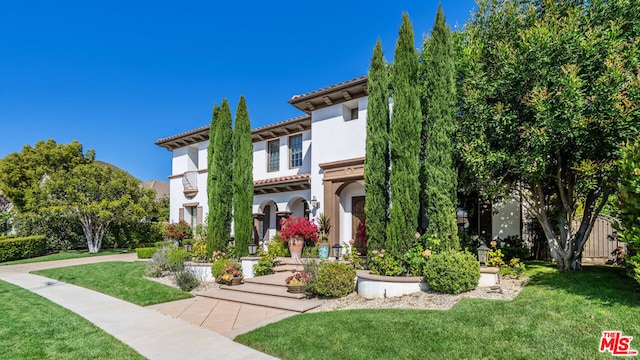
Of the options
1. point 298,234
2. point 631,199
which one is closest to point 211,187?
point 298,234

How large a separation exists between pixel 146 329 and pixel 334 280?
434 centimetres

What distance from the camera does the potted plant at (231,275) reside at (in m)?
10.9

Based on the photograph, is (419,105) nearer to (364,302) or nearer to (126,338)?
(364,302)

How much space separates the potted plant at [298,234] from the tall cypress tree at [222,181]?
2418mm

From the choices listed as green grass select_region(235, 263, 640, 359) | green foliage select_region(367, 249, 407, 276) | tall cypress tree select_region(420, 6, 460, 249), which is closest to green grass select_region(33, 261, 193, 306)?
green grass select_region(235, 263, 640, 359)

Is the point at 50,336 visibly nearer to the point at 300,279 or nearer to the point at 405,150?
the point at 300,279

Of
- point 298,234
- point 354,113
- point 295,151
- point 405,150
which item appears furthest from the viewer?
point 295,151

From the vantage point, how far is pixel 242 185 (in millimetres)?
13602

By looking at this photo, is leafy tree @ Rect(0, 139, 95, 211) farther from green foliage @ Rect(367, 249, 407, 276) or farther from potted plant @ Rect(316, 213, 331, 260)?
green foliage @ Rect(367, 249, 407, 276)

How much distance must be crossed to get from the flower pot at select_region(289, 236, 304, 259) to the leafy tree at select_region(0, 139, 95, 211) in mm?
18451

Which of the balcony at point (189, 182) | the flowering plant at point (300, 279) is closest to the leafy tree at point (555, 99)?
the flowering plant at point (300, 279)

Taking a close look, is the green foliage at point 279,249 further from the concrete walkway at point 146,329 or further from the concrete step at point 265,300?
the concrete walkway at point 146,329

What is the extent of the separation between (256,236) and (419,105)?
40.0ft

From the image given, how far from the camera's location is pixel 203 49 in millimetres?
18406
